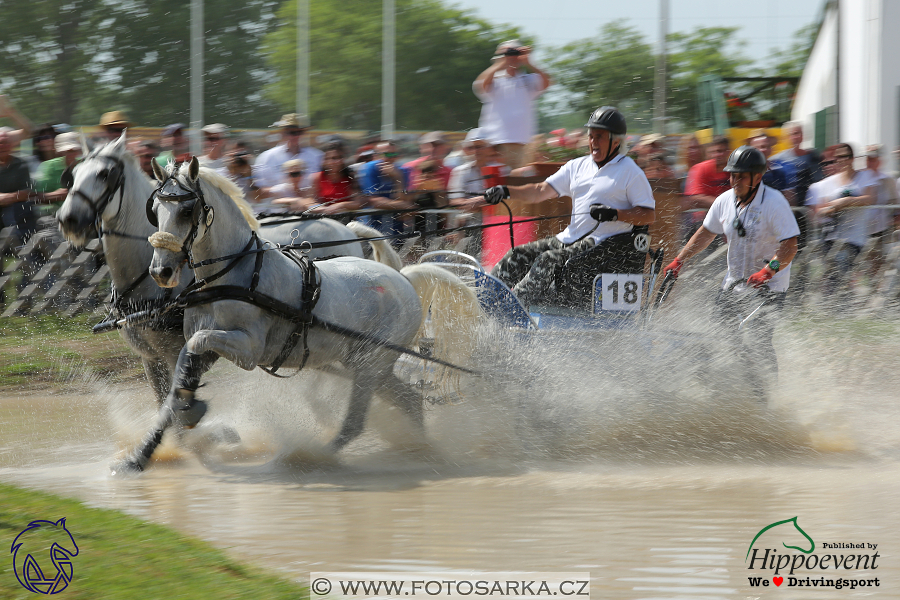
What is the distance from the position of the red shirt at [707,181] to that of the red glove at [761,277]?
2.45 m

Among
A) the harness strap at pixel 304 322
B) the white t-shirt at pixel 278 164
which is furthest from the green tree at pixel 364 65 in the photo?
the harness strap at pixel 304 322

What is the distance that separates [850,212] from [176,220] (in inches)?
239

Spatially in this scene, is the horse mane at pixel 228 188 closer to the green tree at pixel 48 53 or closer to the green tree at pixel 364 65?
the green tree at pixel 364 65

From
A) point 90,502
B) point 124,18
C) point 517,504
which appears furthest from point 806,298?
point 124,18

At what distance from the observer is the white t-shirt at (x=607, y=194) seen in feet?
20.0

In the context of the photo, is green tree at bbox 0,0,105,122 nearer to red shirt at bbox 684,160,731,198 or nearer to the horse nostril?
red shirt at bbox 684,160,731,198

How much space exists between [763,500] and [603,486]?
31.9 inches

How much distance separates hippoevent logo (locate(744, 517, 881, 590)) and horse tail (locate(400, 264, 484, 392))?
2.44 meters

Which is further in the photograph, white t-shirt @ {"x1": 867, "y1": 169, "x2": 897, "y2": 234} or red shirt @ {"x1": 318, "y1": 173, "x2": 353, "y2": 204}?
white t-shirt @ {"x1": 867, "y1": 169, "x2": 897, "y2": 234}

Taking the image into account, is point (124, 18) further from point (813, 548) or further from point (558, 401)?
point (813, 548)

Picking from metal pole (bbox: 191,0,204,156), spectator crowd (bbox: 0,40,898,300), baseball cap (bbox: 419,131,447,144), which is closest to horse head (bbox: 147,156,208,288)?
spectator crowd (bbox: 0,40,898,300)

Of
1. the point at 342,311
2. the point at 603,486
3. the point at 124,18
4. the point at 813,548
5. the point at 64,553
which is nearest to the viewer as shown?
the point at 64,553

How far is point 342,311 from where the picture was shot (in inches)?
225

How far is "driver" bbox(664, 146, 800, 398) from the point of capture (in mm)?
6047
